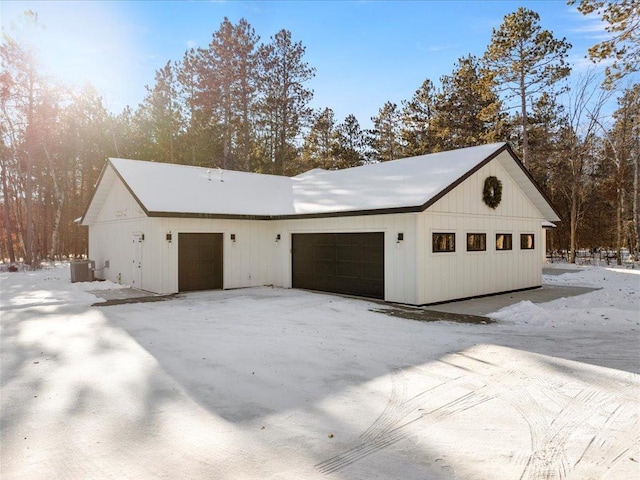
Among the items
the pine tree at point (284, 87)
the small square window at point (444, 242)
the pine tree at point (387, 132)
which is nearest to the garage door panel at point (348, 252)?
the small square window at point (444, 242)

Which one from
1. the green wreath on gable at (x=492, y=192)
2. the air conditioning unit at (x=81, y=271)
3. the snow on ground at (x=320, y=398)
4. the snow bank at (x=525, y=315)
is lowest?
the snow on ground at (x=320, y=398)

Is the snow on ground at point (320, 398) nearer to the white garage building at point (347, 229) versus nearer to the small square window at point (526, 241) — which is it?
the white garage building at point (347, 229)

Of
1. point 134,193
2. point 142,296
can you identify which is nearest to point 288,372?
point 142,296

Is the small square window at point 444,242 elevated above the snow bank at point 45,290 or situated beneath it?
elevated above

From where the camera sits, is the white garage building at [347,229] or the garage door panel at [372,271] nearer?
the white garage building at [347,229]

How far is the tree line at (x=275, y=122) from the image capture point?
22.7 meters

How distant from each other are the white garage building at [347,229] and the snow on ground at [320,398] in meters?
2.62

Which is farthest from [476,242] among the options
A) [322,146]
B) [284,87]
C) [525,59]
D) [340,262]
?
[322,146]

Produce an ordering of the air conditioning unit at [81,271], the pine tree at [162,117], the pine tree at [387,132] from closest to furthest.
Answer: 1. the air conditioning unit at [81,271]
2. the pine tree at [162,117]
3. the pine tree at [387,132]

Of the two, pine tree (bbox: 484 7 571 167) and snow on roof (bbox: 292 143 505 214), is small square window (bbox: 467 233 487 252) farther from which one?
pine tree (bbox: 484 7 571 167)

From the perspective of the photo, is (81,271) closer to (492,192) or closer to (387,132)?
(492,192)

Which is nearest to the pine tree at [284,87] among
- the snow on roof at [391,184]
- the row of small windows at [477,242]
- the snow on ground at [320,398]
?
the snow on roof at [391,184]

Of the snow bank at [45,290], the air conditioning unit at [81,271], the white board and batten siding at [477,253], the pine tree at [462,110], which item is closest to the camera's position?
the white board and batten siding at [477,253]

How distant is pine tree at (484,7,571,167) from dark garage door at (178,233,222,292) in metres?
18.3
